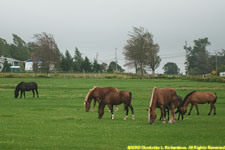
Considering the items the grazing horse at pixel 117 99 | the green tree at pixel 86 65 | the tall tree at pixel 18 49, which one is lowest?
the grazing horse at pixel 117 99

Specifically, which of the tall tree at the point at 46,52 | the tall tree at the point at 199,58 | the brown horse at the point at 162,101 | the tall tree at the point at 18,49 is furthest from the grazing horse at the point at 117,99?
the tall tree at the point at 18,49

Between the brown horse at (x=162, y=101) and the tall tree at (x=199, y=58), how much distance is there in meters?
137

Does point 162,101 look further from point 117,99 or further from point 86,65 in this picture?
point 86,65

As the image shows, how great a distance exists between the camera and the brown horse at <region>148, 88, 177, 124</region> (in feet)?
63.6

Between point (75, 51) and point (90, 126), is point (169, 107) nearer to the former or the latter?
point (90, 126)

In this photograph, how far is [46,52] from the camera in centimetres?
10156

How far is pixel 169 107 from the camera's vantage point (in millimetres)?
20703

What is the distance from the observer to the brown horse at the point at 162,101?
19375 mm

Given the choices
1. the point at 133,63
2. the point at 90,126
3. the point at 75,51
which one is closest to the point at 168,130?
the point at 90,126

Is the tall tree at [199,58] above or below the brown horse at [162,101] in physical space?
above

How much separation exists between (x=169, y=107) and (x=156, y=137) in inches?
215

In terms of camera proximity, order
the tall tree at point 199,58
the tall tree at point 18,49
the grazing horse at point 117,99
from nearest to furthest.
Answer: the grazing horse at point 117,99 → the tall tree at point 199,58 → the tall tree at point 18,49

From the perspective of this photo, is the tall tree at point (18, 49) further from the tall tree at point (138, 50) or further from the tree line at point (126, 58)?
the tall tree at point (138, 50)

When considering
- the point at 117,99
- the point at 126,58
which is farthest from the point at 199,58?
the point at 117,99
